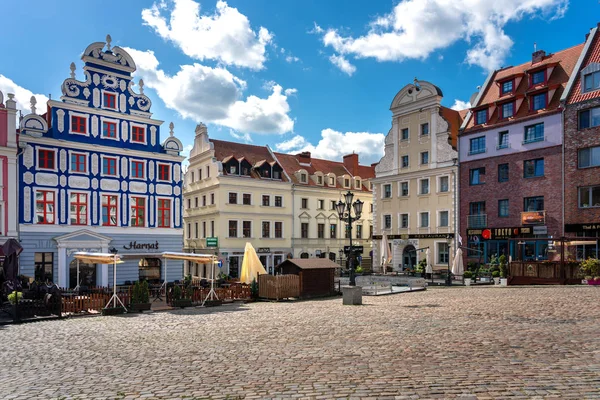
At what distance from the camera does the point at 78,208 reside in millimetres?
31734

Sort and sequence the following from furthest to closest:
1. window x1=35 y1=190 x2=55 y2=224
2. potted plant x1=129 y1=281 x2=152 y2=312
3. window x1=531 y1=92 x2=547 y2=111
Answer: window x1=531 y1=92 x2=547 y2=111 → window x1=35 y1=190 x2=55 y2=224 → potted plant x1=129 y1=281 x2=152 y2=312

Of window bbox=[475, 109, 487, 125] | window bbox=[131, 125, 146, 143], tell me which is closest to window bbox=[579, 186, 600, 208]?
window bbox=[475, 109, 487, 125]

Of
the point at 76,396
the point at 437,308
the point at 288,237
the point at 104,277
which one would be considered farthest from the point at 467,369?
the point at 288,237

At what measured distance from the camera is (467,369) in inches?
339

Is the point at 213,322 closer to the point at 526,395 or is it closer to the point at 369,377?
the point at 369,377

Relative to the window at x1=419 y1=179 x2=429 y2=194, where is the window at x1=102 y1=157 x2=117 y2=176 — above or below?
above

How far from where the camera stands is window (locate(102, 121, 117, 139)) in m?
32.9

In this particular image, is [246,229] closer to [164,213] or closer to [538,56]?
[164,213]

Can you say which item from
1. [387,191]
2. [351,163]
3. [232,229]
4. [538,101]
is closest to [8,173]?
[232,229]

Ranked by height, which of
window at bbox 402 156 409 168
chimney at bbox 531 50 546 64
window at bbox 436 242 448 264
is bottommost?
window at bbox 436 242 448 264

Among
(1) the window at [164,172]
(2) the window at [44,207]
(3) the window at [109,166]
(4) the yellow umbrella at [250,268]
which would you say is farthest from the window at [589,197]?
(2) the window at [44,207]

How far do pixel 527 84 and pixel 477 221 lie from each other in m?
11.1

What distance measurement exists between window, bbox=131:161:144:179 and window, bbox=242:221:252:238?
44.9 ft

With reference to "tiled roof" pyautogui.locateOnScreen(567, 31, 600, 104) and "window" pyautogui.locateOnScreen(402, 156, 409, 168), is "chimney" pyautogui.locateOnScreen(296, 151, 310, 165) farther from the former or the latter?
"tiled roof" pyautogui.locateOnScreen(567, 31, 600, 104)
